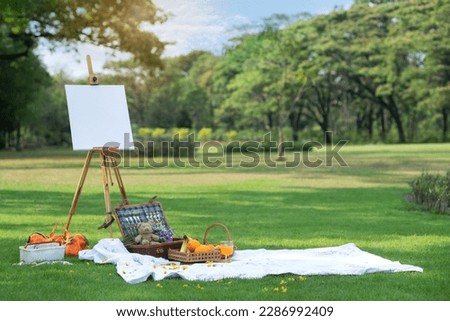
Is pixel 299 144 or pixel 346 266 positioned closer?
pixel 346 266

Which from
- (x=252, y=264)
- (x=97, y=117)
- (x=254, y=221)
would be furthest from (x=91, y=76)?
(x=254, y=221)

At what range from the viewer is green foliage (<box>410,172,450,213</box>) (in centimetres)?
897

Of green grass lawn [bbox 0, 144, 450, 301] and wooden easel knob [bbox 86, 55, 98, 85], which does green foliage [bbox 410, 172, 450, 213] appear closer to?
green grass lawn [bbox 0, 144, 450, 301]

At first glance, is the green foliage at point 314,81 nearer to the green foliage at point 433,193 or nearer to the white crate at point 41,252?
the green foliage at point 433,193

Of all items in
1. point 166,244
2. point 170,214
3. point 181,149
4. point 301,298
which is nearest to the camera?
point 301,298

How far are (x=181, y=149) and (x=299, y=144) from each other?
20.6ft

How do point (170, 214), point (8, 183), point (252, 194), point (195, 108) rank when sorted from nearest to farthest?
point (170, 214) → point (252, 194) → point (8, 183) → point (195, 108)

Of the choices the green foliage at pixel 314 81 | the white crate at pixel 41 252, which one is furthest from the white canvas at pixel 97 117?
the green foliage at pixel 314 81

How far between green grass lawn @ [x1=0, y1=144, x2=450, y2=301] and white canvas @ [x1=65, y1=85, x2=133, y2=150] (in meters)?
1.01

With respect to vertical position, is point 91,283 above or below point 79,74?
below

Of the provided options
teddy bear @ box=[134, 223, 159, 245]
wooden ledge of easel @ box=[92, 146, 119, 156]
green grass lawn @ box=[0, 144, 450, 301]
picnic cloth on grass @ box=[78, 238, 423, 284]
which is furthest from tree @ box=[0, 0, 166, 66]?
picnic cloth on grass @ box=[78, 238, 423, 284]

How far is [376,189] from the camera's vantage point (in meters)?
12.1

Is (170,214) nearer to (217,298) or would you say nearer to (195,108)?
(217,298)
